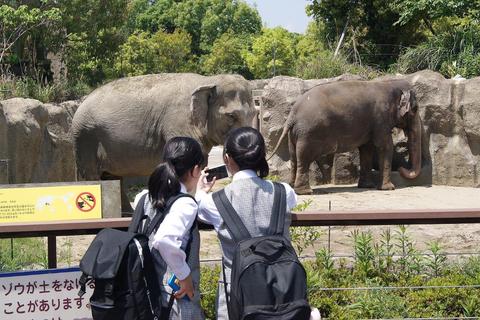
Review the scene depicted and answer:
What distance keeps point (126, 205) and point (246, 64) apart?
37.8 meters

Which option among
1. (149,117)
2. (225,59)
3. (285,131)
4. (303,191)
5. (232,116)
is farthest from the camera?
(225,59)

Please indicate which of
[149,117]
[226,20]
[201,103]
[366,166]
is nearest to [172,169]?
[201,103]

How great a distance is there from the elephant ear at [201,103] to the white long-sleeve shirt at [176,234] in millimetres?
5047

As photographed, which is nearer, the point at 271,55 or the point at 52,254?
the point at 52,254

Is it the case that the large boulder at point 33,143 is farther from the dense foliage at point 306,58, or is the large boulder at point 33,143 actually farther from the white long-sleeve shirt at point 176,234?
the white long-sleeve shirt at point 176,234

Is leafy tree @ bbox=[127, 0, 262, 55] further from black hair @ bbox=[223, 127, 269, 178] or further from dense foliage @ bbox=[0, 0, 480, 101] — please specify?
black hair @ bbox=[223, 127, 269, 178]

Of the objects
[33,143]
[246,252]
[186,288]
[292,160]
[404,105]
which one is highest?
[404,105]

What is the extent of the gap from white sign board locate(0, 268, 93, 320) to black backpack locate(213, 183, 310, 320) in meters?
0.93

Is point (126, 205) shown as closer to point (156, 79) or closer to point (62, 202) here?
point (156, 79)

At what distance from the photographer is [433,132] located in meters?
13.6

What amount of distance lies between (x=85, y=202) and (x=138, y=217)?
1.19 metres

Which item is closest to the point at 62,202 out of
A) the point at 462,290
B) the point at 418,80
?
the point at 462,290

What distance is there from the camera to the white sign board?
3600 millimetres

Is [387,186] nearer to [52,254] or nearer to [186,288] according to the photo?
[52,254]
